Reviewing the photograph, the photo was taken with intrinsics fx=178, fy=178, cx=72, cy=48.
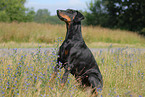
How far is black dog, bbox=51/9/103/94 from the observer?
10.8ft

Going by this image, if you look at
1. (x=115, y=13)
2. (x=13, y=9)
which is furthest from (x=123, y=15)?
(x=13, y=9)

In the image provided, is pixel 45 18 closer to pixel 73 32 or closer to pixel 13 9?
pixel 13 9

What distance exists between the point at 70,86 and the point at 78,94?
207 mm

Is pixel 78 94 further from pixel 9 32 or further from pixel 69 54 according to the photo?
pixel 9 32

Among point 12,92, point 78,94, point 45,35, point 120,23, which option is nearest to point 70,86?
point 78,94

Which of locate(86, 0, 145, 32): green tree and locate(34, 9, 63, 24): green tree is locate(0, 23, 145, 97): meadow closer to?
locate(34, 9, 63, 24): green tree

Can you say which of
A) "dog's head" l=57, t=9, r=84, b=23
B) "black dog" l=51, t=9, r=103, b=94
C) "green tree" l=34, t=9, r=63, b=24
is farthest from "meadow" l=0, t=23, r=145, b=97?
"green tree" l=34, t=9, r=63, b=24

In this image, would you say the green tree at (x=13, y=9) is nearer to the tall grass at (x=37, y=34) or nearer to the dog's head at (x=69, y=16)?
the tall grass at (x=37, y=34)

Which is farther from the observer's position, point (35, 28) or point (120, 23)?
point (120, 23)

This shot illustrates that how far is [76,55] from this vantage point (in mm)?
3334

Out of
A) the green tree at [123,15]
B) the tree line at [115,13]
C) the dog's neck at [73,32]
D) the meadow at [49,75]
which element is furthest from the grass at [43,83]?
the green tree at [123,15]

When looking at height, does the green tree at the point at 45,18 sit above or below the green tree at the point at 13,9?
below

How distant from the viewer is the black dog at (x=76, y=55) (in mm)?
3279

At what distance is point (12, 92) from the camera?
3.12 metres
